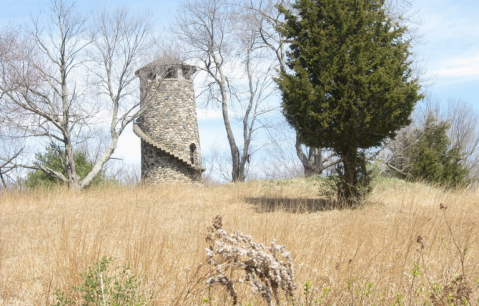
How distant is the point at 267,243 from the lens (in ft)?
20.1

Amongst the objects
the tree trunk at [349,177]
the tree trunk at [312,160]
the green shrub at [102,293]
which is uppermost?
the tree trunk at [312,160]

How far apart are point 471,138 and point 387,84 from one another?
81.6 feet

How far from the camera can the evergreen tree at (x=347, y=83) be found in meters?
10.3

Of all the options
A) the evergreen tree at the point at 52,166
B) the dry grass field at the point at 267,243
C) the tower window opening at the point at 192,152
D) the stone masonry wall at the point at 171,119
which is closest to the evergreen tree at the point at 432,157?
the dry grass field at the point at 267,243

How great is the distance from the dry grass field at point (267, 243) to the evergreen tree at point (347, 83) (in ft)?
5.90

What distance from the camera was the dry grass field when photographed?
4.63 m

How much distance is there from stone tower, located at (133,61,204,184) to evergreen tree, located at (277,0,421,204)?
39.1 ft

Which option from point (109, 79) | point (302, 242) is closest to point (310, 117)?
point (302, 242)

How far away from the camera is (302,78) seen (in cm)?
1049

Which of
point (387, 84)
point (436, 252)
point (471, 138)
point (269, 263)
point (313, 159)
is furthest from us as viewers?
point (471, 138)

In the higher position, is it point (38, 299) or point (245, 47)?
point (245, 47)

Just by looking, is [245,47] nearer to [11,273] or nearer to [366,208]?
[366,208]

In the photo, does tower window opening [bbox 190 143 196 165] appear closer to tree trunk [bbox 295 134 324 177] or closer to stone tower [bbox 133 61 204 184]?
stone tower [bbox 133 61 204 184]

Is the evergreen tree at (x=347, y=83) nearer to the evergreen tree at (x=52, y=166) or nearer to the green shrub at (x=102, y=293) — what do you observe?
the green shrub at (x=102, y=293)
